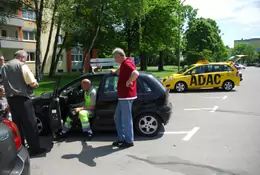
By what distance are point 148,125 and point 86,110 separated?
4.61 ft

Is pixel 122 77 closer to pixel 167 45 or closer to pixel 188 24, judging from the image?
pixel 167 45

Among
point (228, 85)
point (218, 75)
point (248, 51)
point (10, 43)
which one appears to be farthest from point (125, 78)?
point (248, 51)

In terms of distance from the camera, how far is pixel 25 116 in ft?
15.1

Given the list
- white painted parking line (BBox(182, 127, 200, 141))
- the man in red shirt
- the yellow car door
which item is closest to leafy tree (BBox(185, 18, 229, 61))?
the yellow car door

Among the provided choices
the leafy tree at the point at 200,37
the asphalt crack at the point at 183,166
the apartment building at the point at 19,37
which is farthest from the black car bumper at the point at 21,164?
the leafy tree at the point at 200,37

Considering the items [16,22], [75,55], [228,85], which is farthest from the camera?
[75,55]

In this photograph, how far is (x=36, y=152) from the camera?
4.85 metres

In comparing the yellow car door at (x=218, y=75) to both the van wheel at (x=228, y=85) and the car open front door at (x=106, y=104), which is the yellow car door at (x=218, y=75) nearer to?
the van wheel at (x=228, y=85)

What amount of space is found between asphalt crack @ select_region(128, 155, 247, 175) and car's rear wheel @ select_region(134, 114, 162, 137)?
3.89 feet

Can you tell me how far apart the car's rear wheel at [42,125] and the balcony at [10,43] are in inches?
1106

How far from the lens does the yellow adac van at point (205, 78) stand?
579 inches

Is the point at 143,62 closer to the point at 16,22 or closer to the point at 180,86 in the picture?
the point at 16,22

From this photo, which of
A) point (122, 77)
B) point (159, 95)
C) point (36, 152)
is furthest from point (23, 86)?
point (159, 95)

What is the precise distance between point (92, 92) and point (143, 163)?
2006mm
